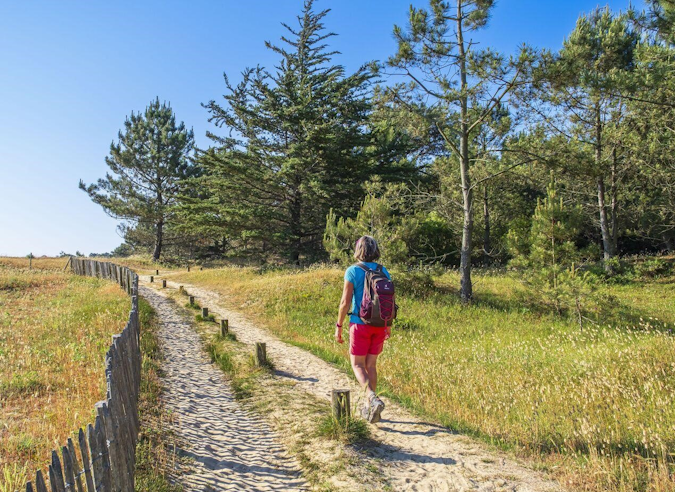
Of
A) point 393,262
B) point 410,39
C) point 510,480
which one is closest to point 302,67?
point 410,39

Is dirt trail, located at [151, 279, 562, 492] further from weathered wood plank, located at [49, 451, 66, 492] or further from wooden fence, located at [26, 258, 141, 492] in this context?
weathered wood plank, located at [49, 451, 66, 492]

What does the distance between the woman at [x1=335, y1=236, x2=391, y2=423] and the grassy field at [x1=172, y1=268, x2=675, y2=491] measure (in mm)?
1138

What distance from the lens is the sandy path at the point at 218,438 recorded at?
4.15m

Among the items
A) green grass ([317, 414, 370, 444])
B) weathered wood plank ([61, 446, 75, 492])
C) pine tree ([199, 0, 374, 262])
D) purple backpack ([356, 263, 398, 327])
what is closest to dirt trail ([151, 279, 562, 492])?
green grass ([317, 414, 370, 444])

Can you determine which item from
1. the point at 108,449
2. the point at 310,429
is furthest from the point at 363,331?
A: the point at 108,449

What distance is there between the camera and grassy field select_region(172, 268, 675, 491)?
432cm

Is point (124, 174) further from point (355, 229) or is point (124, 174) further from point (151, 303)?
point (355, 229)

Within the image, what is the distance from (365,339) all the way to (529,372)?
4.21 meters

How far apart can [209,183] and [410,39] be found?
17.0 m

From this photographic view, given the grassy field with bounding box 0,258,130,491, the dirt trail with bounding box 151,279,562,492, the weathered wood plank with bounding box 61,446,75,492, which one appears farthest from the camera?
the grassy field with bounding box 0,258,130,491

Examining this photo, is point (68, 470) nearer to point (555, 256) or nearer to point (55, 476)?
point (55, 476)

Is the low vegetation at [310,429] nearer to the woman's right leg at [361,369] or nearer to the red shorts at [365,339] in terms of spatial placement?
the woman's right leg at [361,369]

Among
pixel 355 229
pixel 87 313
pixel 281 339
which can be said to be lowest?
pixel 281 339

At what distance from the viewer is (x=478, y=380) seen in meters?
6.91
